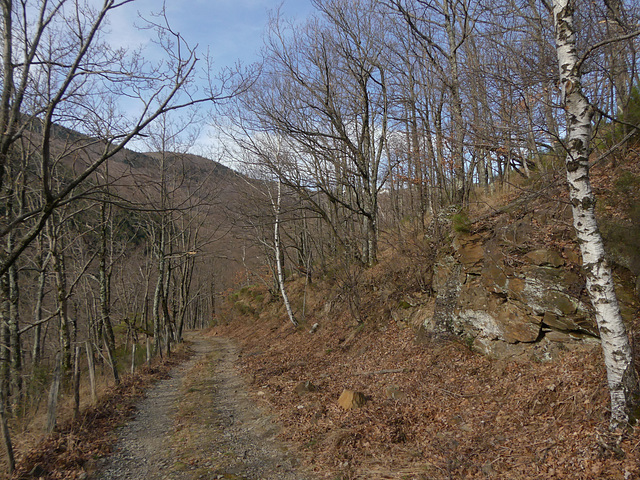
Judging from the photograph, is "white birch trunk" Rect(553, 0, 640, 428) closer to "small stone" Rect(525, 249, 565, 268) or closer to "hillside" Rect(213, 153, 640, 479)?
"hillside" Rect(213, 153, 640, 479)

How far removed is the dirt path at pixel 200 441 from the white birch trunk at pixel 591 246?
379 cm

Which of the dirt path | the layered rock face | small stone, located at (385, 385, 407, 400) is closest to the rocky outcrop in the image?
the layered rock face

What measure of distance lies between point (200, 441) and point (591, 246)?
6.05 m

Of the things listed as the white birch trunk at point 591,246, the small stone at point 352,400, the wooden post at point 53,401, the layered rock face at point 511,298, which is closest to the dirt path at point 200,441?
the wooden post at point 53,401

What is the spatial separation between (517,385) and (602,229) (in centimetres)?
303

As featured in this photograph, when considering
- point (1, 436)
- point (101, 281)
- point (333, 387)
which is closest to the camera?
point (1, 436)

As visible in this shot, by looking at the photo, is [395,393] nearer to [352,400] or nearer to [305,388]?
[352,400]

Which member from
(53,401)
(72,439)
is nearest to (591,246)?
(72,439)

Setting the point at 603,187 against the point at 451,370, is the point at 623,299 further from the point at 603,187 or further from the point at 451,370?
the point at 451,370

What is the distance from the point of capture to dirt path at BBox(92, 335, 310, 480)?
4922 mm

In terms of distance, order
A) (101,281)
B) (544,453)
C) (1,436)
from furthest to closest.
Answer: (101,281)
(1,436)
(544,453)

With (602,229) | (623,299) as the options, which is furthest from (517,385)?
(602,229)

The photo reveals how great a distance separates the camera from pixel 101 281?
36.8 ft

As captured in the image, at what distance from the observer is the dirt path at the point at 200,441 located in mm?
4922
